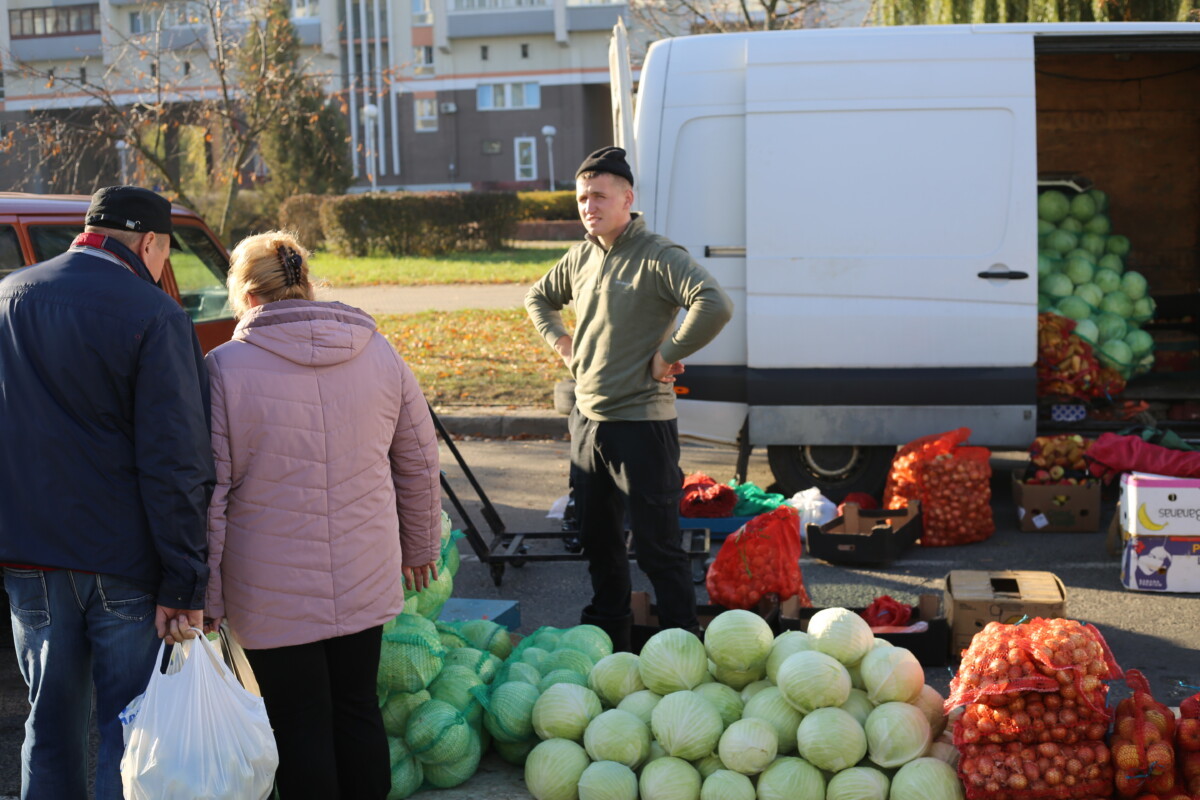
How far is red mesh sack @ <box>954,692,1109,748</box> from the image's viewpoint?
3180 mm

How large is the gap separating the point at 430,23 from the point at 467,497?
50.5 meters

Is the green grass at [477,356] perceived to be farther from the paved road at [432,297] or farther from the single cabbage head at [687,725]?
the single cabbage head at [687,725]

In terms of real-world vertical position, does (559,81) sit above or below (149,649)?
above

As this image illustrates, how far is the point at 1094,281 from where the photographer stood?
857 cm

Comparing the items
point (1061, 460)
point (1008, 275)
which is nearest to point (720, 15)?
point (1008, 275)

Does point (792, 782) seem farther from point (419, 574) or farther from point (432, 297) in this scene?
point (432, 297)

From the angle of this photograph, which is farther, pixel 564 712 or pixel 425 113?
pixel 425 113

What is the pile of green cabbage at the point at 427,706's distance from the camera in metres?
3.69

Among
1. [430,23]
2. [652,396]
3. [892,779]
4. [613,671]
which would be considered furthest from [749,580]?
[430,23]

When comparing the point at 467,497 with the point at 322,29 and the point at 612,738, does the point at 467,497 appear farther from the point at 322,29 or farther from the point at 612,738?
the point at 322,29

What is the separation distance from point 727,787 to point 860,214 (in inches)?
168

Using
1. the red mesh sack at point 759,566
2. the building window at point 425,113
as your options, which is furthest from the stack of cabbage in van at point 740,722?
the building window at point 425,113

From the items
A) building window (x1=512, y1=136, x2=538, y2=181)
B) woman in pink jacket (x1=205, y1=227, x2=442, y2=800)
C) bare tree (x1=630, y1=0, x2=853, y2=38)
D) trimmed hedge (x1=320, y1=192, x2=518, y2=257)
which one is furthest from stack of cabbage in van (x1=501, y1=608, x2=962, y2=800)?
building window (x1=512, y1=136, x2=538, y2=181)

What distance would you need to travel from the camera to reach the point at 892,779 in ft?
11.2
